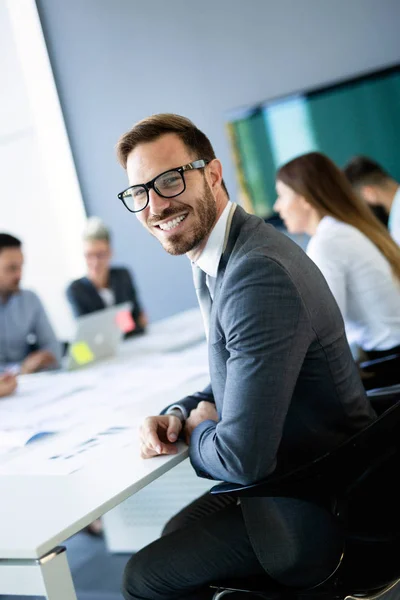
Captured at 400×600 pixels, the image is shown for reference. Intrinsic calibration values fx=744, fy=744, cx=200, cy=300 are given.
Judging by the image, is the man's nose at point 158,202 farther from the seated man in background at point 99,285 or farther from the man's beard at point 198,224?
the seated man in background at point 99,285

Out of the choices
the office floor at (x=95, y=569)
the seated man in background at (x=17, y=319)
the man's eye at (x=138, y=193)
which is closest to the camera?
the man's eye at (x=138, y=193)

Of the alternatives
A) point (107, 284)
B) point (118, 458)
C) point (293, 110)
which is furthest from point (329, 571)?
point (293, 110)

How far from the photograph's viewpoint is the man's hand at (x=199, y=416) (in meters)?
1.72

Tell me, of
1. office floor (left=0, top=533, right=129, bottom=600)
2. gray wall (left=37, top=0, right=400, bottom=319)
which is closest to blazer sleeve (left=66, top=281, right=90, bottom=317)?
office floor (left=0, top=533, right=129, bottom=600)

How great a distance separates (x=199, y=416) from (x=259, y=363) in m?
0.42

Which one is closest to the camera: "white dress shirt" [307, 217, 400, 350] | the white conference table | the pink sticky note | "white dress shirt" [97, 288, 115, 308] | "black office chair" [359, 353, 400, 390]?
the white conference table

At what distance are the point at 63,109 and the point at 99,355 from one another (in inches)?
145

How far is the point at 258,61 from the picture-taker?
5.54 metres

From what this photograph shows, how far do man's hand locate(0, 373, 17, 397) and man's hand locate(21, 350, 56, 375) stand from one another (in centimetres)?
56

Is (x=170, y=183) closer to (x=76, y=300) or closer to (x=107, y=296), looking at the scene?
(x=76, y=300)

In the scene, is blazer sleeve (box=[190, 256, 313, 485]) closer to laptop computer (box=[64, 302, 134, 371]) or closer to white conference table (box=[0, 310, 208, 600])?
white conference table (box=[0, 310, 208, 600])

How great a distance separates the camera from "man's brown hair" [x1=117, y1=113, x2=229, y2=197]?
1.68 metres

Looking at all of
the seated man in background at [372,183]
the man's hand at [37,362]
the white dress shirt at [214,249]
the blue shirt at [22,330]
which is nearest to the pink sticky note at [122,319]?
the man's hand at [37,362]

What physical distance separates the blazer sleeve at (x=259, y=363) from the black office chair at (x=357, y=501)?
0.06 metres
